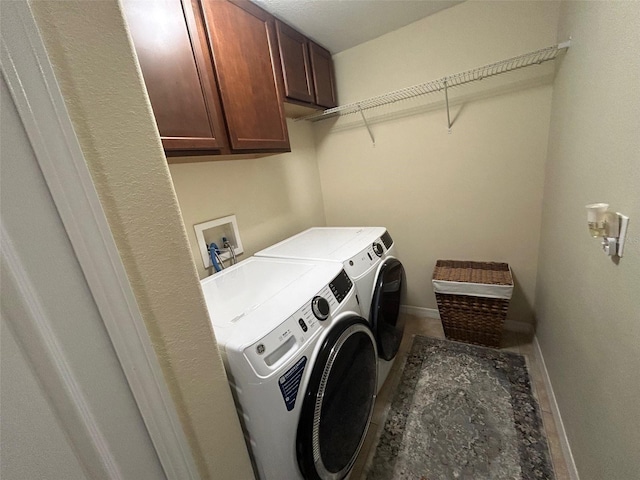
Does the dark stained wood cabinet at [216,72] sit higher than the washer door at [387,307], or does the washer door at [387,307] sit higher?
the dark stained wood cabinet at [216,72]

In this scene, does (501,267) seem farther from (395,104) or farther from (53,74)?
(53,74)

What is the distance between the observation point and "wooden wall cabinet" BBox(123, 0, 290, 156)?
86cm

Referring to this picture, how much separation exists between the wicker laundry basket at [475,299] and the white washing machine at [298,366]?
928 mm

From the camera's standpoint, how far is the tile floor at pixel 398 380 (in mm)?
1144

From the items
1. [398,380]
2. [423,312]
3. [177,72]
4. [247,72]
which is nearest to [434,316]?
[423,312]

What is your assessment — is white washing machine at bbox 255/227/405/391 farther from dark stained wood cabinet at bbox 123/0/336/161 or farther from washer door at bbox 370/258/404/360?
dark stained wood cabinet at bbox 123/0/336/161

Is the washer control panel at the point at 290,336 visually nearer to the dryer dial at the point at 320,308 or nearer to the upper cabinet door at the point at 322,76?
the dryer dial at the point at 320,308

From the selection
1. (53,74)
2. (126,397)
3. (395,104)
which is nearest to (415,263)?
(395,104)

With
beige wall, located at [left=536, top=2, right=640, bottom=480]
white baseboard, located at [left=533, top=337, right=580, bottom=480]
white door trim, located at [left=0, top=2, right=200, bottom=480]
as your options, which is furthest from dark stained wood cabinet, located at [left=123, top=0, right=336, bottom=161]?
white baseboard, located at [left=533, top=337, right=580, bottom=480]

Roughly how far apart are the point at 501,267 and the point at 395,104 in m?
1.37

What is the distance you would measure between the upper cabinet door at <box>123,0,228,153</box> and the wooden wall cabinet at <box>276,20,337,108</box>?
533 millimetres

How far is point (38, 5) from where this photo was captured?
1.11 feet

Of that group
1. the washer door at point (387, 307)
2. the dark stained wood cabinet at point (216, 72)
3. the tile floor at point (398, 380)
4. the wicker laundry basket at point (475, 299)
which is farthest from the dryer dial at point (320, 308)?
the wicker laundry basket at point (475, 299)

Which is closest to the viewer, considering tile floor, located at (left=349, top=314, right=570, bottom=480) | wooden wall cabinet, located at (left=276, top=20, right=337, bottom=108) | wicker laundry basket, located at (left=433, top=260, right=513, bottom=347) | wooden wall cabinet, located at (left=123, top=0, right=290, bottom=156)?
wooden wall cabinet, located at (left=123, top=0, right=290, bottom=156)
